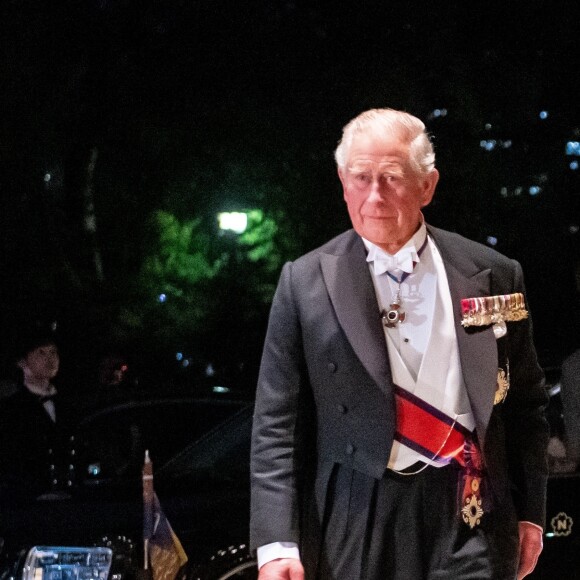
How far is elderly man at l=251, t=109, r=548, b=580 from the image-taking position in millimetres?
2232

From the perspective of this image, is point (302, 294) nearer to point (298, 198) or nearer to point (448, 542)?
point (448, 542)

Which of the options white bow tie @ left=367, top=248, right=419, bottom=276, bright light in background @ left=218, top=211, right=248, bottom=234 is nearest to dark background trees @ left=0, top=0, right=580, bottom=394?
bright light in background @ left=218, top=211, right=248, bottom=234

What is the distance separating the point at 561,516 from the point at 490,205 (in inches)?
221

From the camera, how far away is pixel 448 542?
223 cm

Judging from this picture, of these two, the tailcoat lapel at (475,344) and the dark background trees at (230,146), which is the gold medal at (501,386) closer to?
the tailcoat lapel at (475,344)

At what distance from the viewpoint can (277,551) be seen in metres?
2.26

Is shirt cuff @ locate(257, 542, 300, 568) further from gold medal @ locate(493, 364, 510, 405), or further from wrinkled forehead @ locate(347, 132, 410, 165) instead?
wrinkled forehead @ locate(347, 132, 410, 165)

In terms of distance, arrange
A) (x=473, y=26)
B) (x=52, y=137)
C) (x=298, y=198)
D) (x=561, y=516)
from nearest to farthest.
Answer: (x=561, y=516) < (x=473, y=26) < (x=52, y=137) < (x=298, y=198)

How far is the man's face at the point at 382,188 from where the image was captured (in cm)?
229

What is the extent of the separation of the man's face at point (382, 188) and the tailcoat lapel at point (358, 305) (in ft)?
0.23

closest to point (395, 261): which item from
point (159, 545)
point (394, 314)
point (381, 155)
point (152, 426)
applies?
point (394, 314)

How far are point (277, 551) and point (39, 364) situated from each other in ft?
13.4

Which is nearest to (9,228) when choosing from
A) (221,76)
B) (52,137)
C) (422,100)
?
(52,137)

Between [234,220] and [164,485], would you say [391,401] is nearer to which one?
[164,485]
